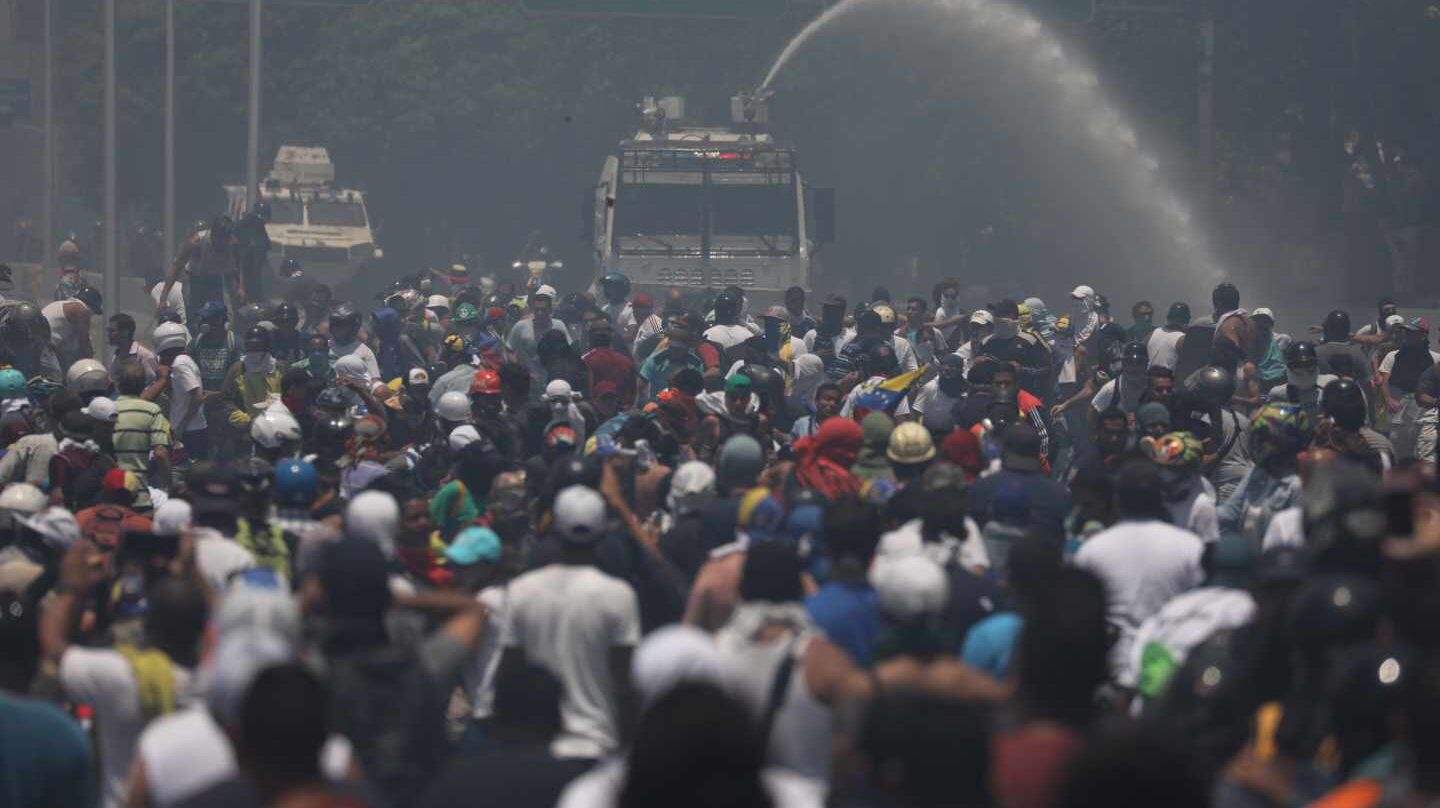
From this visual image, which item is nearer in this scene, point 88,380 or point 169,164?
point 88,380

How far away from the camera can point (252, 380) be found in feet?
48.9

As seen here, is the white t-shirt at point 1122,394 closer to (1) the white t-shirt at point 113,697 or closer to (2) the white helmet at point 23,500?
(2) the white helmet at point 23,500

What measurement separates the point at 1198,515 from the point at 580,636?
12.0 ft

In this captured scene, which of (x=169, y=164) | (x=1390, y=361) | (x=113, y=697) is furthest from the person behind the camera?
(x=169, y=164)

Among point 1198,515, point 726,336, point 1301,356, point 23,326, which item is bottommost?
point 23,326

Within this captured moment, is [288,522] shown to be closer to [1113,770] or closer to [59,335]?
[1113,770]

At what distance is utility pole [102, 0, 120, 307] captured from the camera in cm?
2919

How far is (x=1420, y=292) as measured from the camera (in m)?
38.0

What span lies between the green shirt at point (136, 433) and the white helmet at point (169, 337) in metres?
2.75

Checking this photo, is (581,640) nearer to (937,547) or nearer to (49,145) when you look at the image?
(937,547)

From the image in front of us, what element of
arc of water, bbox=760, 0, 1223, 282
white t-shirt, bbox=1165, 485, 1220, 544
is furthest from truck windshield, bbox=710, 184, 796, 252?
white t-shirt, bbox=1165, 485, 1220, 544

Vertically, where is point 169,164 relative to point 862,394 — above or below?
below

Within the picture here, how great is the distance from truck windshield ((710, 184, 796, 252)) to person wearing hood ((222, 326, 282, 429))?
36.3ft

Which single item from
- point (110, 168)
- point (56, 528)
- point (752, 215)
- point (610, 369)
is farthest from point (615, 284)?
point (56, 528)
